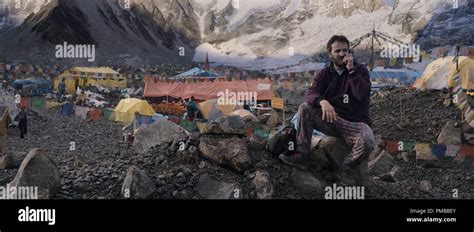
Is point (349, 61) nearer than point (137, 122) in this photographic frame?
Yes

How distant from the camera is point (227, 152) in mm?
5641

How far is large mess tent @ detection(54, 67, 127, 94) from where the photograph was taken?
1753 centimetres

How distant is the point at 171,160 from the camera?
5.86 meters

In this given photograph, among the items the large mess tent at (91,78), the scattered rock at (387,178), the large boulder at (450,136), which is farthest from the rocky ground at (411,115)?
the large mess tent at (91,78)

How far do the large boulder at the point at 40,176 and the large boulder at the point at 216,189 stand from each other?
5.83 feet

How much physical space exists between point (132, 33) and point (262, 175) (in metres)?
15.0

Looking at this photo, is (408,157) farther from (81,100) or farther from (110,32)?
(110,32)

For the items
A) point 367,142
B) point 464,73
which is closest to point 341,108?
point 367,142

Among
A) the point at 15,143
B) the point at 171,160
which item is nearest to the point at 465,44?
the point at 171,160

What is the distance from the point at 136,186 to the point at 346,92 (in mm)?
2859

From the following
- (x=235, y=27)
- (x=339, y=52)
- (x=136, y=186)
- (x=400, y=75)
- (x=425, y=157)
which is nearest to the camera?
(x=136, y=186)

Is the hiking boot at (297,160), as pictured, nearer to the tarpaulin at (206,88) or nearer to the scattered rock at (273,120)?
the scattered rock at (273,120)

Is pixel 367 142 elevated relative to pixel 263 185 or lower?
elevated
